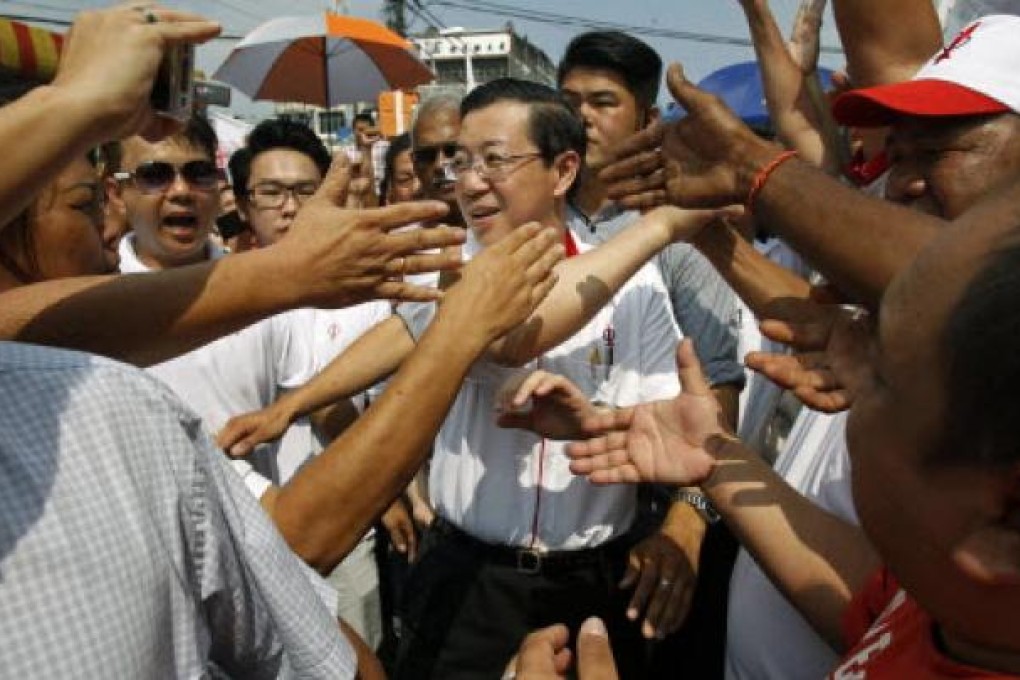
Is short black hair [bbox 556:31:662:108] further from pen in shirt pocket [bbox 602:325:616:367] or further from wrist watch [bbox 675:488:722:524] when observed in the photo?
wrist watch [bbox 675:488:722:524]

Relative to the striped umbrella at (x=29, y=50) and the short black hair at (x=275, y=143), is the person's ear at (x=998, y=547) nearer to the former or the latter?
the striped umbrella at (x=29, y=50)

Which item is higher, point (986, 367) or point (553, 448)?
point (986, 367)

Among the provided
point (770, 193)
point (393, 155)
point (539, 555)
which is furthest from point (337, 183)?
point (393, 155)

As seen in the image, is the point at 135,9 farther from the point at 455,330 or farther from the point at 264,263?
the point at 455,330

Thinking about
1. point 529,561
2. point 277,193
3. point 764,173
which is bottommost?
point 529,561

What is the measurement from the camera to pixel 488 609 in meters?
2.21

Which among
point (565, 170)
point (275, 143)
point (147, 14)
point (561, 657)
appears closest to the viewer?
point (147, 14)

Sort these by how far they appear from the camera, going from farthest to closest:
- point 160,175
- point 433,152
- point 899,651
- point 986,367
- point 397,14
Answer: point 397,14 → point 433,152 → point 160,175 → point 899,651 → point 986,367

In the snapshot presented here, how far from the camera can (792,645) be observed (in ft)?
5.20

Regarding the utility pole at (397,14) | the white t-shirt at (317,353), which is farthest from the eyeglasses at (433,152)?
the utility pole at (397,14)

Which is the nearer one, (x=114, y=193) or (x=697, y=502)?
(x=697, y=502)

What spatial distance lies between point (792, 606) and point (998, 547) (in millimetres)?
841

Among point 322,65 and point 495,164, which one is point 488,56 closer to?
point 322,65

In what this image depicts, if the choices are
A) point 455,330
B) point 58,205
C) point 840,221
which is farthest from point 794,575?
point 58,205
